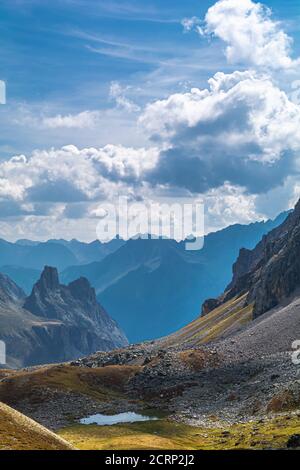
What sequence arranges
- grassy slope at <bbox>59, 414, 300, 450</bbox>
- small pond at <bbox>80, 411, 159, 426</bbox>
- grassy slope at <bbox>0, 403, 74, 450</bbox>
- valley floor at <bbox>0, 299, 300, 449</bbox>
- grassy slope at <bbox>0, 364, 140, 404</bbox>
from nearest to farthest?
grassy slope at <bbox>0, 403, 74, 450</bbox>, grassy slope at <bbox>59, 414, 300, 450</bbox>, valley floor at <bbox>0, 299, 300, 449</bbox>, small pond at <bbox>80, 411, 159, 426</bbox>, grassy slope at <bbox>0, 364, 140, 404</bbox>

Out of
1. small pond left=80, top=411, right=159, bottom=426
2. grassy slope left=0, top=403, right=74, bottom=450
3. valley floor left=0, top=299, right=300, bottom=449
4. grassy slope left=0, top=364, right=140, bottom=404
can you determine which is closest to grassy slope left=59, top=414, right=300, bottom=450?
valley floor left=0, top=299, right=300, bottom=449

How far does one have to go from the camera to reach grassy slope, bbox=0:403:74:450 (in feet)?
201

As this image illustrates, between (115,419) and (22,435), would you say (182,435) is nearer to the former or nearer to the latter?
(115,419)

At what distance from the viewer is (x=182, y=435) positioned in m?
96.4

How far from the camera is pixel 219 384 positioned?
135750 mm

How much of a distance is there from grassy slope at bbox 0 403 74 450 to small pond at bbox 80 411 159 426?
39.2 meters

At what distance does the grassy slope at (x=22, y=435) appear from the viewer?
6133 cm

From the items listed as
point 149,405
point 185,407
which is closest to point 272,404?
point 185,407

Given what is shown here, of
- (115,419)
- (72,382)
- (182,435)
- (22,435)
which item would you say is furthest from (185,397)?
(22,435)

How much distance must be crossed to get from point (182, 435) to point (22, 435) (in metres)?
38.7

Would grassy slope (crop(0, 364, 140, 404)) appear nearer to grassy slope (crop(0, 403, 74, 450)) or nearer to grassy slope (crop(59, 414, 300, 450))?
grassy slope (crop(59, 414, 300, 450))

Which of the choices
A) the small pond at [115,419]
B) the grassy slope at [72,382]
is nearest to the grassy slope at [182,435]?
the small pond at [115,419]

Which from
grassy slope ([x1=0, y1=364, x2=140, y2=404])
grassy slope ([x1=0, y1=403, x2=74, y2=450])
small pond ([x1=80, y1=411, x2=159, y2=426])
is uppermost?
grassy slope ([x1=0, y1=364, x2=140, y2=404])
